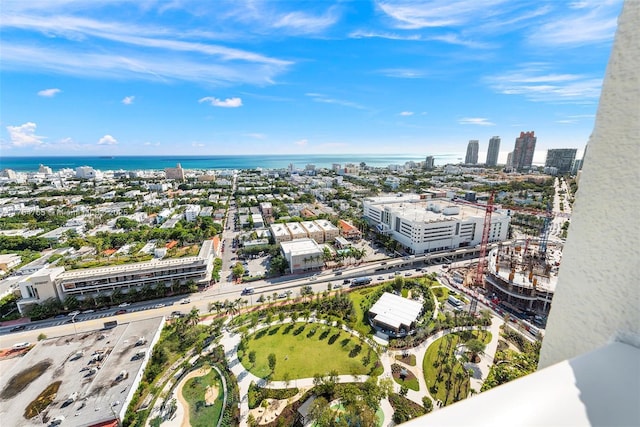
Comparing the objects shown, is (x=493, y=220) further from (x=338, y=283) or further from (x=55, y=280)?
(x=55, y=280)

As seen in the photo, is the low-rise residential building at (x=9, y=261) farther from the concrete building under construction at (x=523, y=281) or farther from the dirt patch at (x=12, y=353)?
the concrete building under construction at (x=523, y=281)

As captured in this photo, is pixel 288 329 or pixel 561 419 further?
pixel 288 329

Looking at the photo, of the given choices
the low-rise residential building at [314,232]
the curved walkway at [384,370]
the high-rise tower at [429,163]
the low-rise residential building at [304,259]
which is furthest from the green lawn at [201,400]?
the high-rise tower at [429,163]

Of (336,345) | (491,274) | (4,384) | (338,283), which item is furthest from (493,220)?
(4,384)

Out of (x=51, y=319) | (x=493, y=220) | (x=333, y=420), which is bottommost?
(x=51, y=319)

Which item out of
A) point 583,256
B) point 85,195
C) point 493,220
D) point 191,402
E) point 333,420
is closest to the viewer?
point 583,256

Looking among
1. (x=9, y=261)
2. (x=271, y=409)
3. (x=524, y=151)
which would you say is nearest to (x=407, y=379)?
(x=271, y=409)

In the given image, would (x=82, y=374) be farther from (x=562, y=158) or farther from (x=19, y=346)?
(x=562, y=158)
